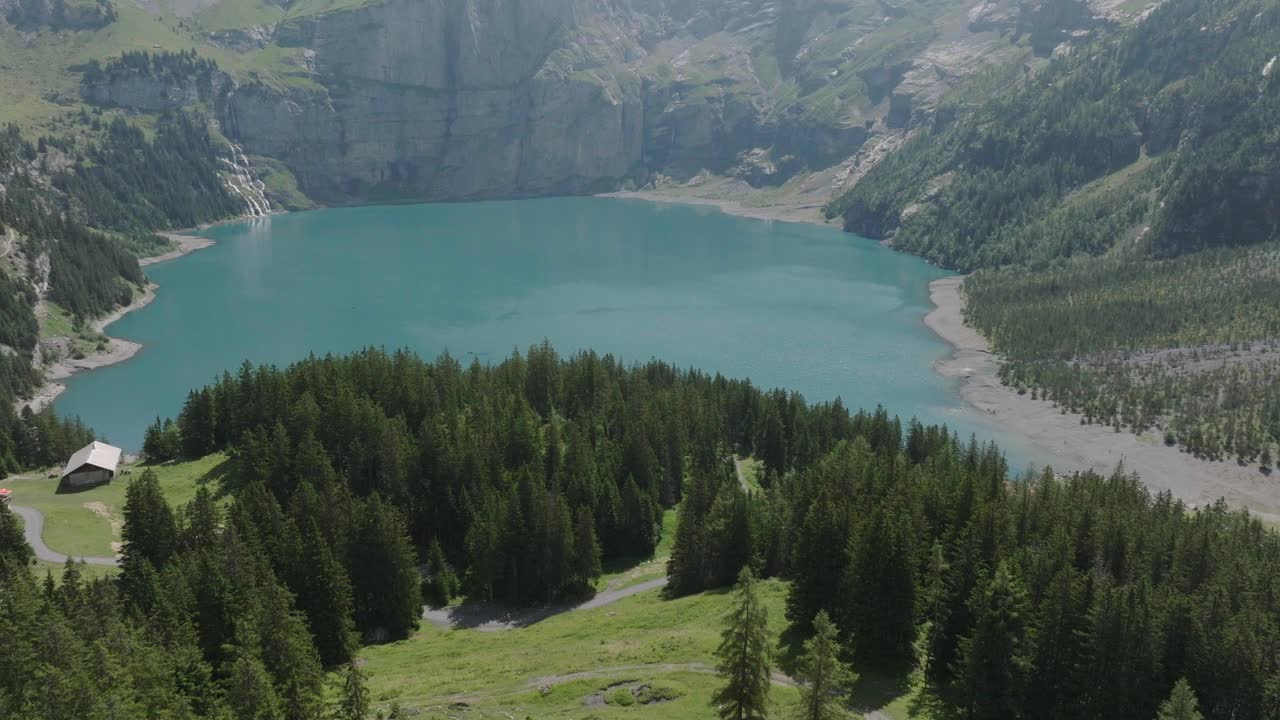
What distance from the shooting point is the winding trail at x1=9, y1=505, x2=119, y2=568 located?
66.1 meters

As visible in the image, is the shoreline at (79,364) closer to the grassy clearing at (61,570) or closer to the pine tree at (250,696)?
the grassy clearing at (61,570)

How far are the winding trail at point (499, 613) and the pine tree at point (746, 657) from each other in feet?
111

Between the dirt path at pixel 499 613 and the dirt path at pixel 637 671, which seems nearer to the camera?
the dirt path at pixel 637 671

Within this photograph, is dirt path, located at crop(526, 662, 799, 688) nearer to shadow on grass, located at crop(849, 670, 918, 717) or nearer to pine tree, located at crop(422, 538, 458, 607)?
shadow on grass, located at crop(849, 670, 918, 717)

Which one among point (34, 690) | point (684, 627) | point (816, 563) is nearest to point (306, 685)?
point (34, 690)

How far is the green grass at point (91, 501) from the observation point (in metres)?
69.6

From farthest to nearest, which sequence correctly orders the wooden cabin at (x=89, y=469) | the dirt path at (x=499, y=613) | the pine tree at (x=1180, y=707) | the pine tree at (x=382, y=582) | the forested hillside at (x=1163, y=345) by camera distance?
the forested hillside at (x=1163, y=345) < the wooden cabin at (x=89, y=469) < the dirt path at (x=499, y=613) < the pine tree at (x=382, y=582) < the pine tree at (x=1180, y=707)

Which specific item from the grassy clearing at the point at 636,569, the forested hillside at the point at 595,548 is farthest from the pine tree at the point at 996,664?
the grassy clearing at the point at 636,569

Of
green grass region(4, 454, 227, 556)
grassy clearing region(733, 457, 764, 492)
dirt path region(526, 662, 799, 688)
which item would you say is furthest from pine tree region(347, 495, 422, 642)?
grassy clearing region(733, 457, 764, 492)

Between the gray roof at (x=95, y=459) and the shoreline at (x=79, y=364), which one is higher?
the gray roof at (x=95, y=459)

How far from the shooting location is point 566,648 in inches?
2206

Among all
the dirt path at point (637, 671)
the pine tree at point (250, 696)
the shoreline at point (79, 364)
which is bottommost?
the shoreline at point (79, 364)

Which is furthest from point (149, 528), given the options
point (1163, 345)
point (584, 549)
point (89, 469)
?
point (1163, 345)

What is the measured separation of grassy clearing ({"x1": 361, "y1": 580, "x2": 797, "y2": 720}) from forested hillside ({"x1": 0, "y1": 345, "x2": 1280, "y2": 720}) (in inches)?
108
